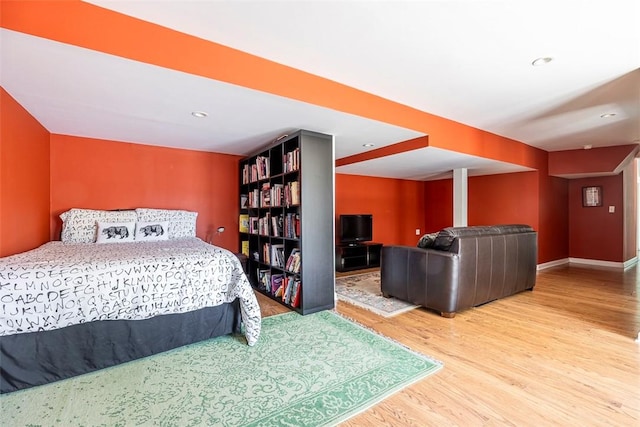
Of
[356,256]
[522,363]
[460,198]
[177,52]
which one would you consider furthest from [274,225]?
[460,198]

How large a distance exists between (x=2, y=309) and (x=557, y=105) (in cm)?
515

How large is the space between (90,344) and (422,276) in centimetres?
296

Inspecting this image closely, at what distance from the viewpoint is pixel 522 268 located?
3.63m

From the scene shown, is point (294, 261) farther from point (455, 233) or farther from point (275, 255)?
point (455, 233)

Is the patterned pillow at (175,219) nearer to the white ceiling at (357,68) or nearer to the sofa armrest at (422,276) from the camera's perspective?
the white ceiling at (357,68)

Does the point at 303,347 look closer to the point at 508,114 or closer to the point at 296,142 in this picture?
the point at 296,142

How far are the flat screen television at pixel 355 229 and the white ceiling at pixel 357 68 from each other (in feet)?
7.16

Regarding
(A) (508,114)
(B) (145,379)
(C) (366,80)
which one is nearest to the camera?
(B) (145,379)

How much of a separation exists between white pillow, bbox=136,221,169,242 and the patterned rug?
2.39 meters

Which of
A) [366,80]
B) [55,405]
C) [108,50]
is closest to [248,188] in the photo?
[366,80]

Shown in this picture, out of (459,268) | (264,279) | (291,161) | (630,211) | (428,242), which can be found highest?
(291,161)

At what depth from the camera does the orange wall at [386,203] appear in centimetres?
591

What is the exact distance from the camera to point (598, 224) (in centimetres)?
579

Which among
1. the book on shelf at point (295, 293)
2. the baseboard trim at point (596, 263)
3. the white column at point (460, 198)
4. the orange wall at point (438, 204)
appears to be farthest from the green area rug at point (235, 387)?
the baseboard trim at point (596, 263)
